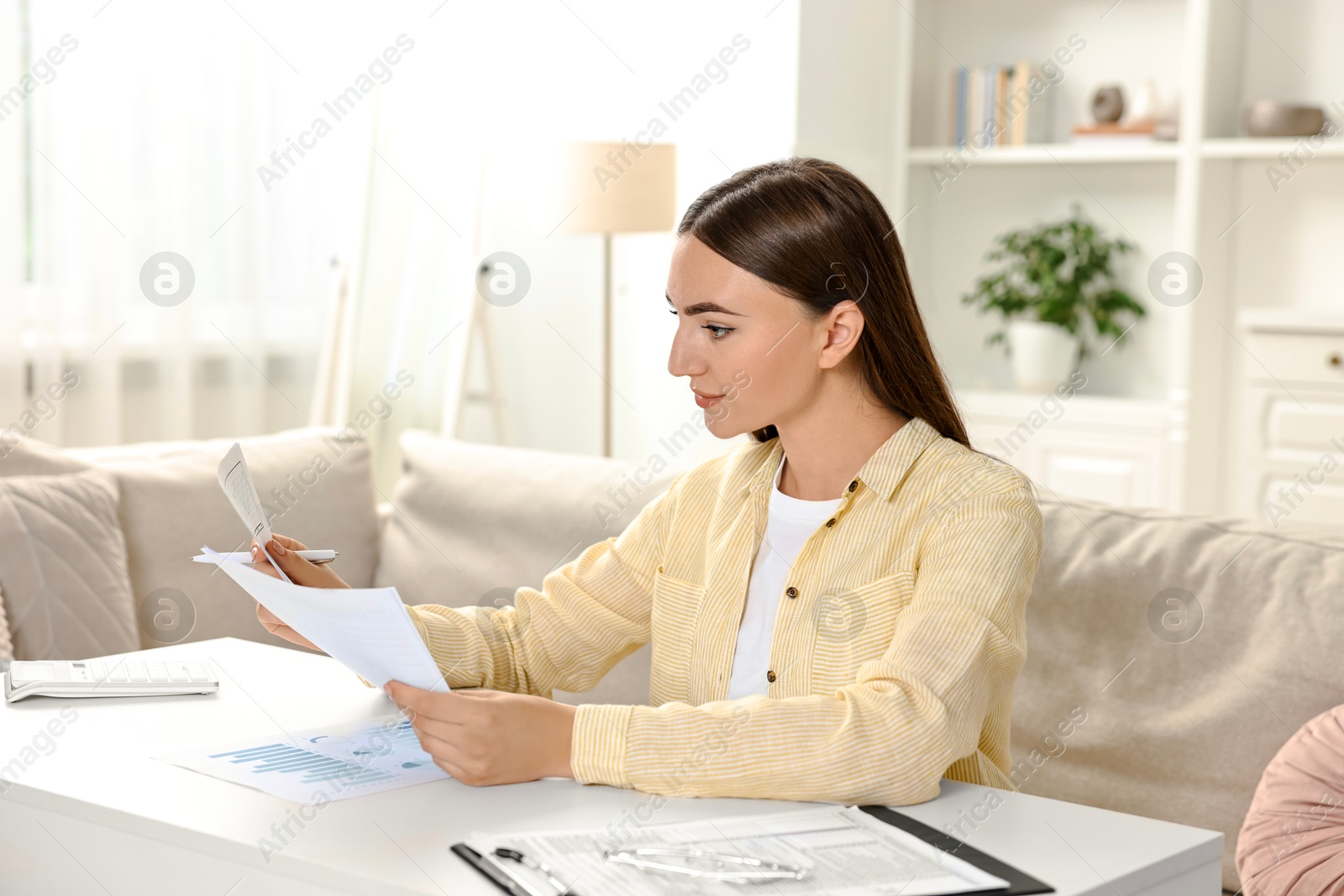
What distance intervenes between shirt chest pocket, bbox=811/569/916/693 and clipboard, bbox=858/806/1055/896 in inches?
10.2

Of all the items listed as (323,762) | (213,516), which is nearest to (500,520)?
(213,516)

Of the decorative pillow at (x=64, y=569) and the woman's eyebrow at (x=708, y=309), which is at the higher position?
the woman's eyebrow at (x=708, y=309)

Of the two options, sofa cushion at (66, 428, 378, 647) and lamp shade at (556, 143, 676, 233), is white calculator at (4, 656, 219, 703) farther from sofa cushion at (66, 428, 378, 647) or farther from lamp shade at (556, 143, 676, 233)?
lamp shade at (556, 143, 676, 233)

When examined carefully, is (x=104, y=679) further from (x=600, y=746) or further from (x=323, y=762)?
(x=600, y=746)

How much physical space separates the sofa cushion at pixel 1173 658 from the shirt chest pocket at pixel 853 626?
631 millimetres

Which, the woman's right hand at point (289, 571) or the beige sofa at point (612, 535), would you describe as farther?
the beige sofa at point (612, 535)

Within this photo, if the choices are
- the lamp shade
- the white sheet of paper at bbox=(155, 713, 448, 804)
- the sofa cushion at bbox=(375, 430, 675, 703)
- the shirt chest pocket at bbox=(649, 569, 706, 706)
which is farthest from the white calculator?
the lamp shade

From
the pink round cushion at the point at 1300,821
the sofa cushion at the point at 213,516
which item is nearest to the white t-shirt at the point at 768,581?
the pink round cushion at the point at 1300,821

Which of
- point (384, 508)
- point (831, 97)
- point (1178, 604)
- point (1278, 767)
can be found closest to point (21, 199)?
point (384, 508)

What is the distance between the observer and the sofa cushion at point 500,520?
239cm

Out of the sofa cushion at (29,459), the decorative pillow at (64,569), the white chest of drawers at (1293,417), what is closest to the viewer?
the decorative pillow at (64,569)

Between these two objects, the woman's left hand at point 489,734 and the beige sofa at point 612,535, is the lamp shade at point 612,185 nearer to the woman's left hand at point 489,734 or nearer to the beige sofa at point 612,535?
the beige sofa at point 612,535

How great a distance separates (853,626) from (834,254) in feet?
1.27

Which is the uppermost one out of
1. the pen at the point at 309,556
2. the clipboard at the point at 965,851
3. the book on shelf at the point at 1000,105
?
the book on shelf at the point at 1000,105
